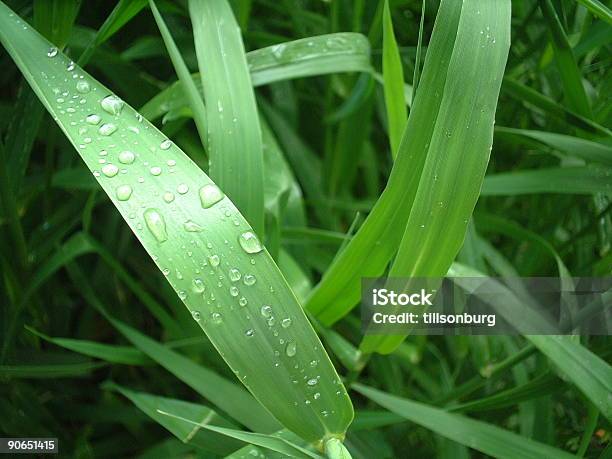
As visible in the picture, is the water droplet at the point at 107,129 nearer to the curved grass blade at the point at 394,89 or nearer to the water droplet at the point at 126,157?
the water droplet at the point at 126,157

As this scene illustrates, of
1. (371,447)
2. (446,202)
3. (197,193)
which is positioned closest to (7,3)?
(197,193)

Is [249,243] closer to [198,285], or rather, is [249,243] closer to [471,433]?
[198,285]

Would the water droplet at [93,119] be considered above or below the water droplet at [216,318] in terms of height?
above

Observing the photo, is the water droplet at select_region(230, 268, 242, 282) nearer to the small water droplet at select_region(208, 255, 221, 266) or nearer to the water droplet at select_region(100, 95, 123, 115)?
the small water droplet at select_region(208, 255, 221, 266)

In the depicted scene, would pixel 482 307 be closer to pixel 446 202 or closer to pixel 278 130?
pixel 446 202

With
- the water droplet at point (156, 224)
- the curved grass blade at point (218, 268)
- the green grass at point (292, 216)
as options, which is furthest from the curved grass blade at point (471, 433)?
the water droplet at point (156, 224)
